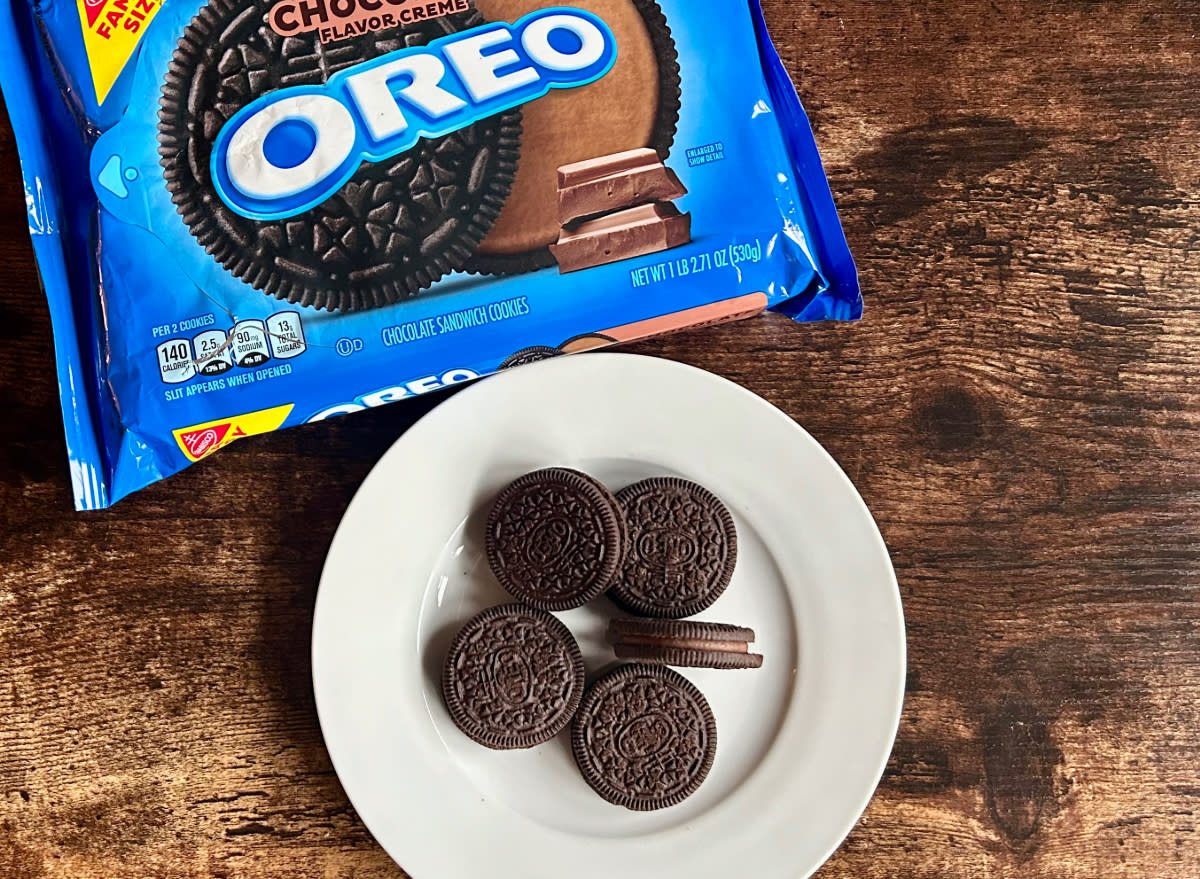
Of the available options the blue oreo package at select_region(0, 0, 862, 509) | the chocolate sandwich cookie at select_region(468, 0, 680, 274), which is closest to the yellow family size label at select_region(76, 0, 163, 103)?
the blue oreo package at select_region(0, 0, 862, 509)

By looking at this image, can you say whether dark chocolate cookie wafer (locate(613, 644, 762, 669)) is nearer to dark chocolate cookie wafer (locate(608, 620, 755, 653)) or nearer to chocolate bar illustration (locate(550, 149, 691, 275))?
dark chocolate cookie wafer (locate(608, 620, 755, 653))

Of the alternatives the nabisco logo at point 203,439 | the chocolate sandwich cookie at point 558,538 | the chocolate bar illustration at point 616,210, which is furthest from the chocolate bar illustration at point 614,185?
the nabisco logo at point 203,439

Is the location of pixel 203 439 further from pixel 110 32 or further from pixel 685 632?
pixel 685 632

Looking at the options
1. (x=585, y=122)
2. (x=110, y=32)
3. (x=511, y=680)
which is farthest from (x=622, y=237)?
(x=110, y=32)

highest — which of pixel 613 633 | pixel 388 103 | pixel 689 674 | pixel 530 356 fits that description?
pixel 388 103

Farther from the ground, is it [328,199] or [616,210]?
[328,199]

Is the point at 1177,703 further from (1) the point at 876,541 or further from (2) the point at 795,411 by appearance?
(2) the point at 795,411

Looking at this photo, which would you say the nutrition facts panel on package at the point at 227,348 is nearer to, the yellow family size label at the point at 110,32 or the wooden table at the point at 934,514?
the wooden table at the point at 934,514
